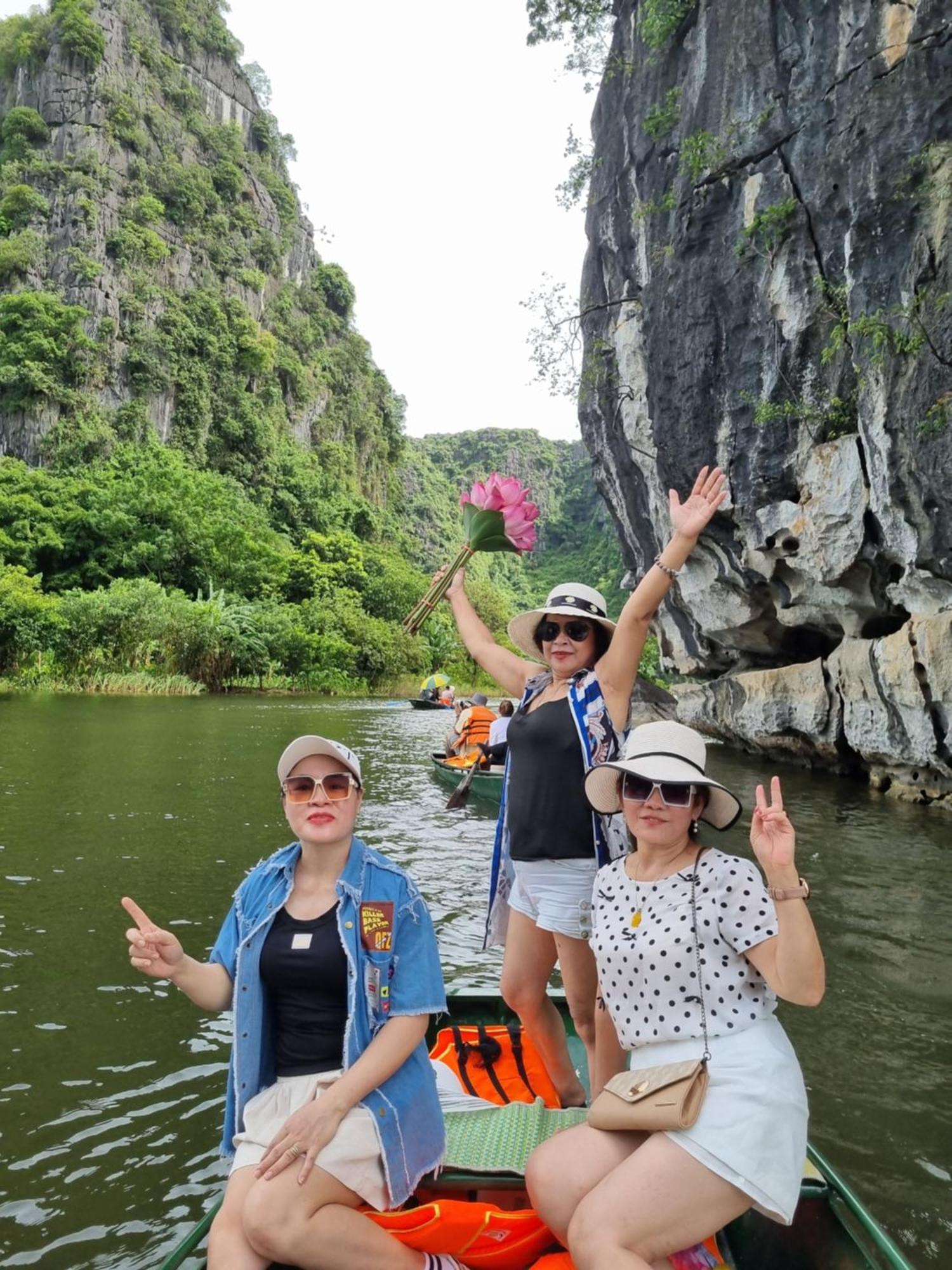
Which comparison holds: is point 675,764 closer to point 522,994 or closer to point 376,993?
point 376,993

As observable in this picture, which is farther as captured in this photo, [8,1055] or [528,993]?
[8,1055]

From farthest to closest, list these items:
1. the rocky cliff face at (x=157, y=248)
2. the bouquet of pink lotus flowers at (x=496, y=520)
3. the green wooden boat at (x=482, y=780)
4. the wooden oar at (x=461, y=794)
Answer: the rocky cliff face at (x=157, y=248)
the green wooden boat at (x=482, y=780)
the wooden oar at (x=461, y=794)
the bouquet of pink lotus flowers at (x=496, y=520)

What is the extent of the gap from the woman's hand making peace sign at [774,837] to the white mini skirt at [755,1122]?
0.42 metres

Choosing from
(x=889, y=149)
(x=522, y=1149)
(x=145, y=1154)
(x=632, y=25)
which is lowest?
(x=145, y=1154)

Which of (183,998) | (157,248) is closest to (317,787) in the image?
(183,998)

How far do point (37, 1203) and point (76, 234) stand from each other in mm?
48831

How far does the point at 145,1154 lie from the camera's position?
11.1 ft

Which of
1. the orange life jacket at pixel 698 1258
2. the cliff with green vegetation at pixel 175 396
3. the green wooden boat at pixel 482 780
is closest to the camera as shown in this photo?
the orange life jacket at pixel 698 1258

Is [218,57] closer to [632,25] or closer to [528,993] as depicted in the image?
[632,25]

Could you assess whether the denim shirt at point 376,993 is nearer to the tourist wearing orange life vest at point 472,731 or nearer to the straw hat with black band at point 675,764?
the straw hat with black band at point 675,764

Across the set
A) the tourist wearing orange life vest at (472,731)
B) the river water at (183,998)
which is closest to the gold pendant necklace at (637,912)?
the river water at (183,998)

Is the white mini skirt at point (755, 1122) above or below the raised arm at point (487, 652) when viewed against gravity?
below

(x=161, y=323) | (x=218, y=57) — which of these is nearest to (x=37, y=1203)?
(x=161, y=323)

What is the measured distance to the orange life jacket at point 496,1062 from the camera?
10.5ft
